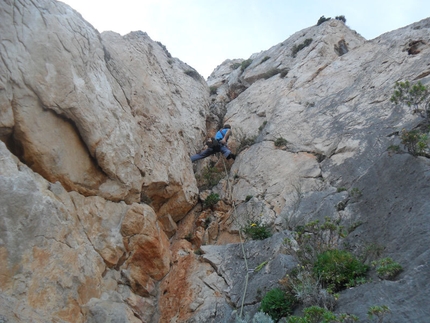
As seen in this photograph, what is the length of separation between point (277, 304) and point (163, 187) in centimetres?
547

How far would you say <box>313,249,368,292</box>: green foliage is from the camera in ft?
22.4

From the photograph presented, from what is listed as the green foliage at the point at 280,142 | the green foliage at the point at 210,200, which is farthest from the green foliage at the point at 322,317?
the green foliage at the point at 280,142

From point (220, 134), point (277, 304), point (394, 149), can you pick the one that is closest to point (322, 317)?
point (277, 304)

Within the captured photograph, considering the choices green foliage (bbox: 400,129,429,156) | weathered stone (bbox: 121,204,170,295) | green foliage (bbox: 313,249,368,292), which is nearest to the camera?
green foliage (bbox: 313,249,368,292)

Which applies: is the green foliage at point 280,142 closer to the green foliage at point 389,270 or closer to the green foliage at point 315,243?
the green foliage at point 315,243

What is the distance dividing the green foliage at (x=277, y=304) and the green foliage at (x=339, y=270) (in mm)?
800

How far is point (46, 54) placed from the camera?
30.0 feet

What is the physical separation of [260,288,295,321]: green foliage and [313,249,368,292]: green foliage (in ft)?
2.62

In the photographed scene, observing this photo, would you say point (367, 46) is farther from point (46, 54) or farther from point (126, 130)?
point (46, 54)

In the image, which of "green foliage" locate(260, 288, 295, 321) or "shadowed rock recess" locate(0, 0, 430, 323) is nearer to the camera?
"shadowed rock recess" locate(0, 0, 430, 323)

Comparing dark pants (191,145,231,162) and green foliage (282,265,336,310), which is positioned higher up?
dark pants (191,145,231,162)

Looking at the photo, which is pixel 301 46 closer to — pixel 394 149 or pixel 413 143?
pixel 394 149

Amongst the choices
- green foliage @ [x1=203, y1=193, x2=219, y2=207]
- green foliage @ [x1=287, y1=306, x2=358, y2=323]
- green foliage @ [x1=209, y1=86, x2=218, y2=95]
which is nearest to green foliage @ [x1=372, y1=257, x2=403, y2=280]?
green foliage @ [x1=287, y1=306, x2=358, y2=323]

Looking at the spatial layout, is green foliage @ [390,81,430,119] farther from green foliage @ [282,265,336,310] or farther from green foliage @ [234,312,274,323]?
green foliage @ [234,312,274,323]
